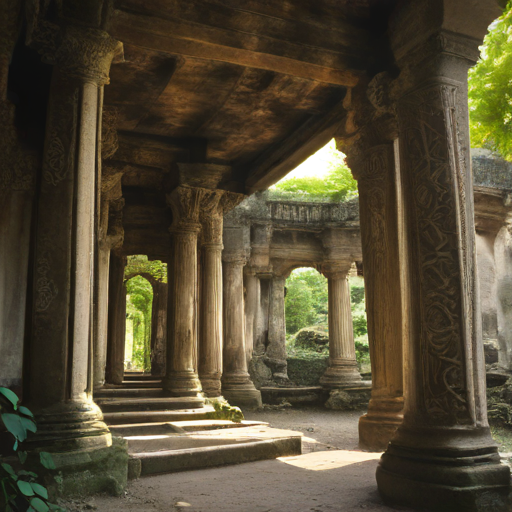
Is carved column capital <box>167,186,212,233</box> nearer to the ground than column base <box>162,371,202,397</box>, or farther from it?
farther from it

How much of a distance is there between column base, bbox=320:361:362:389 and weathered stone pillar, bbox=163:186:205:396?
24.0 feet

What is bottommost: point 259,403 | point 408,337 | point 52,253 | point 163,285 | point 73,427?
point 259,403

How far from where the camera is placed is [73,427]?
4641 mm

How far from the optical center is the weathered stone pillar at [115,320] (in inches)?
670

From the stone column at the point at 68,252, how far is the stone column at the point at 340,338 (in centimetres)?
1437

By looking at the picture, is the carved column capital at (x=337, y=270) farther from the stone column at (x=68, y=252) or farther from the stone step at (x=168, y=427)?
the stone column at (x=68, y=252)

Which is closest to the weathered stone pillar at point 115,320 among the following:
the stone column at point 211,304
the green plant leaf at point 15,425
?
the stone column at point 211,304

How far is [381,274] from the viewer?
7.01 meters

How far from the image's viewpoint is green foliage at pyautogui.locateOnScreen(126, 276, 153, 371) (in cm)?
3089

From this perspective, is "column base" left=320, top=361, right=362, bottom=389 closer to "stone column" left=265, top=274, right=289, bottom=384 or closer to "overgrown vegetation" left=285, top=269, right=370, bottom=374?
"stone column" left=265, top=274, right=289, bottom=384

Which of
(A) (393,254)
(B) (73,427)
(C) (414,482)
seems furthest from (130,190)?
(C) (414,482)

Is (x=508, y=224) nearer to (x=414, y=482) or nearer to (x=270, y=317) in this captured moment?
(x=270, y=317)

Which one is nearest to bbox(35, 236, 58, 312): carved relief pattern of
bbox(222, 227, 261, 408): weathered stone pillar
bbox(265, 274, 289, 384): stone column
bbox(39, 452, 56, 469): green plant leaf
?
bbox(39, 452, 56, 469): green plant leaf

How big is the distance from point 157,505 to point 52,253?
234 cm
